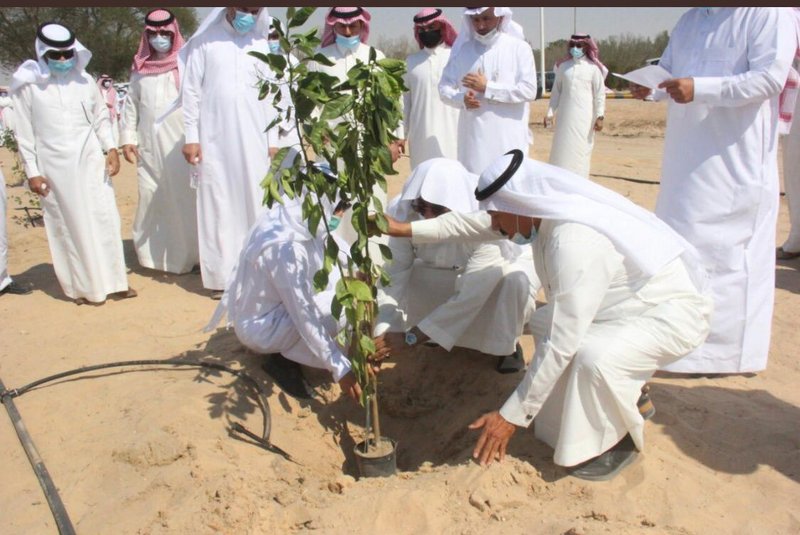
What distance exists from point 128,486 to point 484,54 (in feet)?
12.1

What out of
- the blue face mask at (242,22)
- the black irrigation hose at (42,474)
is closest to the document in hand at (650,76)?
the blue face mask at (242,22)

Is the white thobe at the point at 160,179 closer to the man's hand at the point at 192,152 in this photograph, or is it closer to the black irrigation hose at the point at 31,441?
the man's hand at the point at 192,152

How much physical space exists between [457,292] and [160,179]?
10.9ft

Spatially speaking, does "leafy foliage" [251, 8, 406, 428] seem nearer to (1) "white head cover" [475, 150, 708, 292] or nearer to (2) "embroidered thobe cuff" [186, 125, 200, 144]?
(1) "white head cover" [475, 150, 708, 292]

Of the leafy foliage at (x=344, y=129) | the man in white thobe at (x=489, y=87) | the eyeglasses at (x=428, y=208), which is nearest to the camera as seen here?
the leafy foliage at (x=344, y=129)

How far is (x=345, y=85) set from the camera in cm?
253

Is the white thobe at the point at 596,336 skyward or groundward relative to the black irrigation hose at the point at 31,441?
skyward

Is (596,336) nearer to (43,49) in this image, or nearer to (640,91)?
(640,91)

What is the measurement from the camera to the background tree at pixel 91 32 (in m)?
27.1

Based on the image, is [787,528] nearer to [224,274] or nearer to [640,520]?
[640,520]

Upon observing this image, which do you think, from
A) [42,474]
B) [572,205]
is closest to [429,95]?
[572,205]

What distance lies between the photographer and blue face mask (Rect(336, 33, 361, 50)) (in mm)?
5305

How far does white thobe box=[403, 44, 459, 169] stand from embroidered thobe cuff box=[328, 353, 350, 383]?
9.29ft

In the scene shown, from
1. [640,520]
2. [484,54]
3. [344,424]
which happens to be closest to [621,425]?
[640,520]
